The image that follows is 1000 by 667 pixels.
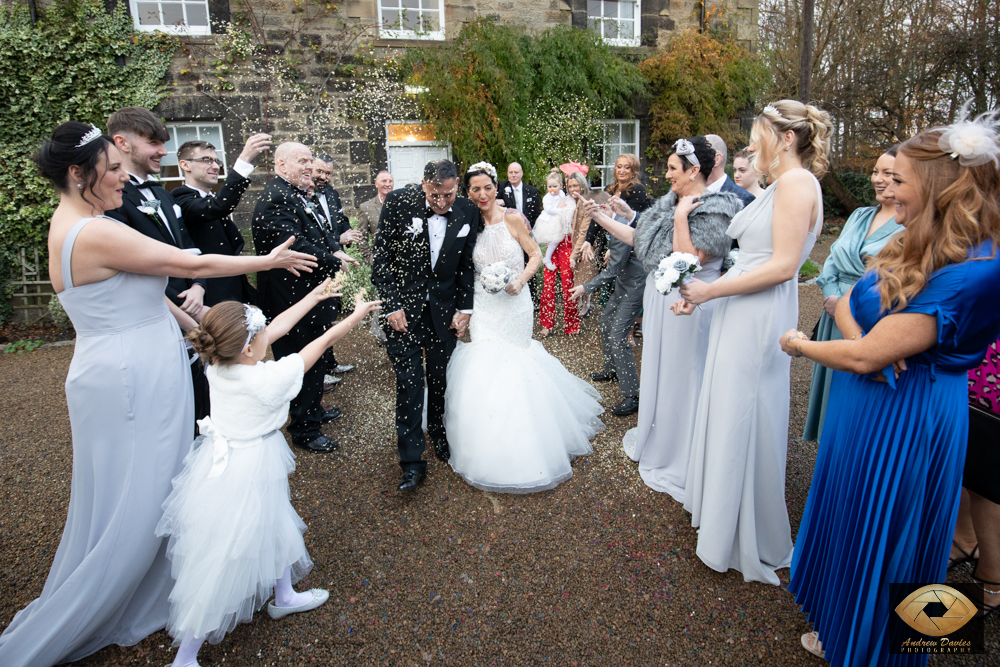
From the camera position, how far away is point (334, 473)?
4.30 metres

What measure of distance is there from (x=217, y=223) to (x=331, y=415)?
193 cm

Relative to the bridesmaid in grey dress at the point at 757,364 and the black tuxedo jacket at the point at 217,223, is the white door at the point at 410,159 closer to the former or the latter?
the black tuxedo jacket at the point at 217,223

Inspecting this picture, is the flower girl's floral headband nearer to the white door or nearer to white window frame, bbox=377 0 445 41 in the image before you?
the white door

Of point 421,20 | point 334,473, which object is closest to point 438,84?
point 421,20

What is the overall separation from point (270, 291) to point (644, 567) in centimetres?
348

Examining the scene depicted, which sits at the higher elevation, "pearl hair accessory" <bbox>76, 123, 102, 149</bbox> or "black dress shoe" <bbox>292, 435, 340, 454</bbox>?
"pearl hair accessory" <bbox>76, 123, 102, 149</bbox>

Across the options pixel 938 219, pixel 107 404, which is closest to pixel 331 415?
pixel 107 404

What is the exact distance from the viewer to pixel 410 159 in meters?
10.8

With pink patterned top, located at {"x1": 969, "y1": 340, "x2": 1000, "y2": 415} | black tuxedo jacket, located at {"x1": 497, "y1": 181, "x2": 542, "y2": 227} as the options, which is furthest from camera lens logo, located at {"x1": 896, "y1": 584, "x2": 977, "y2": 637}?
black tuxedo jacket, located at {"x1": 497, "y1": 181, "x2": 542, "y2": 227}

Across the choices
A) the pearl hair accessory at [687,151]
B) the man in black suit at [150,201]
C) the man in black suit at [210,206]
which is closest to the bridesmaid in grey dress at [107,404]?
the man in black suit at [150,201]

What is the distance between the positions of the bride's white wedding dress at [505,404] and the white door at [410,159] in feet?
23.6

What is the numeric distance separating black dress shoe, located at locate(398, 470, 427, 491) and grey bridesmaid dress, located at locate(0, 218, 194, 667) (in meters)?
1.53

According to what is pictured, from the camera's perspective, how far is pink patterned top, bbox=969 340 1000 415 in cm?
270

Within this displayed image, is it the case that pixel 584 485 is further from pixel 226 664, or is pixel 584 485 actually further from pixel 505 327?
pixel 226 664
